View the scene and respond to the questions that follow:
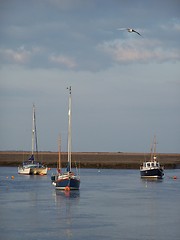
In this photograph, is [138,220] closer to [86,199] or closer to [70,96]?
[86,199]

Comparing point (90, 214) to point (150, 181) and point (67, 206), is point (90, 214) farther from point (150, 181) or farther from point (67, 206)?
point (150, 181)

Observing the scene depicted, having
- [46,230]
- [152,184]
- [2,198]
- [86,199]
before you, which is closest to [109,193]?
[86,199]

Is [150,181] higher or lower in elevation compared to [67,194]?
Answer: higher

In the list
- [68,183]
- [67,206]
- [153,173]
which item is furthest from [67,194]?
[153,173]

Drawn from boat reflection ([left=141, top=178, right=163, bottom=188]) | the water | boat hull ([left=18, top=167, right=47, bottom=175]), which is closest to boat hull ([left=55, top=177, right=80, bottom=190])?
the water

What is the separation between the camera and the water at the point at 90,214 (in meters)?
36.7

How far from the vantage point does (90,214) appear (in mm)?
44969

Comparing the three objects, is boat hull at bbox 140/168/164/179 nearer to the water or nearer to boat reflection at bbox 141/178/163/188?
boat reflection at bbox 141/178/163/188

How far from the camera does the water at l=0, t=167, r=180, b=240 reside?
36.7 m

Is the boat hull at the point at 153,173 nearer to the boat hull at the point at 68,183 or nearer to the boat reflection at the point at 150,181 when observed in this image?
the boat reflection at the point at 150,181

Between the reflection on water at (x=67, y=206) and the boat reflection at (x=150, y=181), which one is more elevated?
the boat reflection at (x=150, y=181)

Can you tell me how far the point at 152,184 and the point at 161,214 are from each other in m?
32.2

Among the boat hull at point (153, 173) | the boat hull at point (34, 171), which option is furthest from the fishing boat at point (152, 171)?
the boat hull at point (34, 171)

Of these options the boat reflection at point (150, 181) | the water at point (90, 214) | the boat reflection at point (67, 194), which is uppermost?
the boat reflection at point (150, 181)
